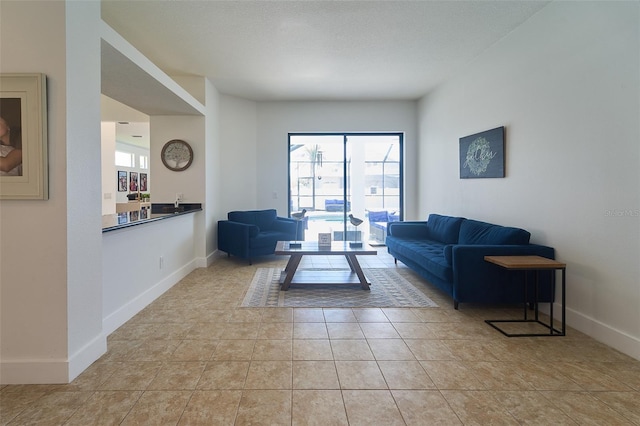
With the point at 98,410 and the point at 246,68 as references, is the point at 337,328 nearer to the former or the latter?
the point at 98,410

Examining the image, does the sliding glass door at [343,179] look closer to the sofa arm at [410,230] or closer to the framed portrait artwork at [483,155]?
the sofa arm at [410,230]

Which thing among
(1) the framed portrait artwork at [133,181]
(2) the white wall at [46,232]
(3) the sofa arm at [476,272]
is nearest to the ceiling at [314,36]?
(2) the white wall at [46,232]

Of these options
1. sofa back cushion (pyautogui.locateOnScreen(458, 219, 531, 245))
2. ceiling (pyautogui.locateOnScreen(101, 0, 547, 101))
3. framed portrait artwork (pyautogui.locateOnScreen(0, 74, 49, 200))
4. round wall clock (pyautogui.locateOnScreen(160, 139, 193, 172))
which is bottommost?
sofa back cushion (pyautogui.locateOnScreen(458, 219, 531, 245))

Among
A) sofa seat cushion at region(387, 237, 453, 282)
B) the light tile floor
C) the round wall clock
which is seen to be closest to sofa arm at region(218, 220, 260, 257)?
the round wall clock

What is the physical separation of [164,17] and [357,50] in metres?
2.13

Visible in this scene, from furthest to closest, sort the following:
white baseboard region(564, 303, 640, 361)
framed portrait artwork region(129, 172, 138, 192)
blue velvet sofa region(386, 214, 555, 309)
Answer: framed portrait artwork region(129, 172, 138, 192)
blue velvet sofa region(386, 214, 555, 309)
white baseboard region(564, 303, 640, 361)

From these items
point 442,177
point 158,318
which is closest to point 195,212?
point 158,318

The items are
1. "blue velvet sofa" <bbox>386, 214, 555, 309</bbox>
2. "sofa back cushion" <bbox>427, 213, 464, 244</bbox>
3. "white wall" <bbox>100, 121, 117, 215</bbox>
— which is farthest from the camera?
"white wall" <bbox>100, 121, 117, 215</bbox>

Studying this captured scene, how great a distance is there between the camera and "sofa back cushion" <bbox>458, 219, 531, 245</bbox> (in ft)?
10.5

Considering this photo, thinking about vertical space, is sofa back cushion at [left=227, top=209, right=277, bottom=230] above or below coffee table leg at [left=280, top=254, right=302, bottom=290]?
above

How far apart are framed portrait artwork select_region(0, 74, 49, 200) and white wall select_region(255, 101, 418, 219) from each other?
457 centimetres

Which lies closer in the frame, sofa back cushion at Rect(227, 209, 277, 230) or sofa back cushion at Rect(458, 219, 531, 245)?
sofa back cushion at Rect(458, 219, 531, 245)

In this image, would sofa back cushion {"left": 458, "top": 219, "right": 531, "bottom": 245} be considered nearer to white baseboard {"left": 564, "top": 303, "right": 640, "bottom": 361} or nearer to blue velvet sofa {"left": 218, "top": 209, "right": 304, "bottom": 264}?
white baseboard {"left": 564, "top": 303, "right": 640, "bottom": 361}

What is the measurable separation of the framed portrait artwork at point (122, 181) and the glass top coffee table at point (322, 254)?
6.99m
